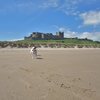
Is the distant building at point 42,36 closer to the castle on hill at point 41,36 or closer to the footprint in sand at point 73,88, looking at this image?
the castle on hill at point 41,36

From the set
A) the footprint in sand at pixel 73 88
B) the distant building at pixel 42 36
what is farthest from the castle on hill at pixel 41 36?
the footprint in sand at pixel 73 88

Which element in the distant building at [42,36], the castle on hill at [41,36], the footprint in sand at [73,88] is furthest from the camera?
the distant building at [42,36]

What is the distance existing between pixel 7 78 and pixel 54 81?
1722 mm

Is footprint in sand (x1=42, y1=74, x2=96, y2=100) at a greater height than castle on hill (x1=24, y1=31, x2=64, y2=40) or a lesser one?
lesser

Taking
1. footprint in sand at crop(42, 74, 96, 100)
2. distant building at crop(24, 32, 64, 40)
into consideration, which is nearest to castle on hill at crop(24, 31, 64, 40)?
distant building at crop(24, 32, 64, 40)

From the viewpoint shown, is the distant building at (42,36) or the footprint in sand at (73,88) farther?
the distant building at (42,36)

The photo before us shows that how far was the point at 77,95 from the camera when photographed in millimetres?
7230

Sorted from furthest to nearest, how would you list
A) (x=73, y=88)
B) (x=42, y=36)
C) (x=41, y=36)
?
(x=41, y=36), (x=42, y=36), (x=73, y=88)

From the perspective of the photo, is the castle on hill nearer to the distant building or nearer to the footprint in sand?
the distant building

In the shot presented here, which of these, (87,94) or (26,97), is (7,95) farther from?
(87,94)

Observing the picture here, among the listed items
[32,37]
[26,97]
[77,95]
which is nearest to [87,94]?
[77,95]

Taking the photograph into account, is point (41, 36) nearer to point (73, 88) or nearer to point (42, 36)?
point (42, 36)

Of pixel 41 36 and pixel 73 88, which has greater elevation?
pixel 41 36

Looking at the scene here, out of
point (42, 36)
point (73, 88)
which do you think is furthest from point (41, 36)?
point (73, 88)
